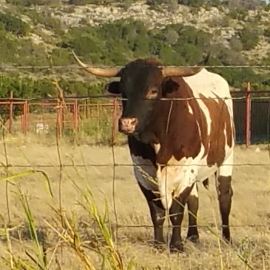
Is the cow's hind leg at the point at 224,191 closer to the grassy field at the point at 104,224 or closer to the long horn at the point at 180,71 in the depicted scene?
the grassy field at the point at 104,224

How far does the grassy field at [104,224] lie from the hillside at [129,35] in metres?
21.5

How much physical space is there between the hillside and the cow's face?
83.7 feet

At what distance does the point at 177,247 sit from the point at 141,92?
1317 mm

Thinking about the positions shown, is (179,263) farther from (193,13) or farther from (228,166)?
(193,13)

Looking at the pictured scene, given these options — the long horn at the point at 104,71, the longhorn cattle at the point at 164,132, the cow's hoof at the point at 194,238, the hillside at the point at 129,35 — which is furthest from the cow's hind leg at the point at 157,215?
the hillside at the point at 129,35

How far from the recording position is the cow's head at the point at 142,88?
6566 millimetres

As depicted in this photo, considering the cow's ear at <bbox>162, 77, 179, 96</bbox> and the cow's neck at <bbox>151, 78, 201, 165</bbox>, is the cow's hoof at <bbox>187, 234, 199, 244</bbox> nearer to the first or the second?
the cow's neck at <bbox>151, 78, 201, 165</bbox>

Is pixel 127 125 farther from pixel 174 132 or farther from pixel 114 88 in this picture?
pixel 114 88

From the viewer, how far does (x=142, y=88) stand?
22.1 feet

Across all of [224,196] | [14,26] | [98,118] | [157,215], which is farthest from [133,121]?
[14,26]

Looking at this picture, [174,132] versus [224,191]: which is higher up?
[174,132]

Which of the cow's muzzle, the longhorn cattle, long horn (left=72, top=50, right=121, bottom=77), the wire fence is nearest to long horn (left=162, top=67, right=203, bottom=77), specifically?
the longhorn cattle

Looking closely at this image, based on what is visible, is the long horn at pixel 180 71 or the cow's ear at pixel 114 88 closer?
the long horn at pixel 180 71

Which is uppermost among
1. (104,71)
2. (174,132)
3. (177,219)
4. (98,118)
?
(104,71)
